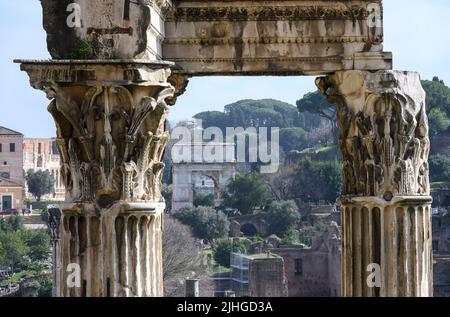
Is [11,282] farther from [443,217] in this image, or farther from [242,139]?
[242,139]

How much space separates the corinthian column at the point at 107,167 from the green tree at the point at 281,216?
318 feet

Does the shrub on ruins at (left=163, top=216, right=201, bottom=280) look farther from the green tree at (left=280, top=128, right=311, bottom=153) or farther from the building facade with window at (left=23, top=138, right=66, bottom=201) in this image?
the green tree at (left=280, top=128, right=311, bottom=153)

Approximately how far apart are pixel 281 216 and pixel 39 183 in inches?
1228

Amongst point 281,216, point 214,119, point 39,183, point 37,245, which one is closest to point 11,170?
point 39,183

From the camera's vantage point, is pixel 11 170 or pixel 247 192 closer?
pixel 247 192

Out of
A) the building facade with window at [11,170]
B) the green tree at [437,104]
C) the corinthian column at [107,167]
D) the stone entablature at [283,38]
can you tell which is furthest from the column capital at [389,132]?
the building facade with window at [11,170]

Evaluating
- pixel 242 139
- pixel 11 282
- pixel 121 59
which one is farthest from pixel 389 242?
pixel 242 139

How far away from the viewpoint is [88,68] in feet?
30.5

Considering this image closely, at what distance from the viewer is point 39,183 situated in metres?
132

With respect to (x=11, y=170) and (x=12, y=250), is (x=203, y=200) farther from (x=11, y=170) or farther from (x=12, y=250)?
(x=12, y=250)

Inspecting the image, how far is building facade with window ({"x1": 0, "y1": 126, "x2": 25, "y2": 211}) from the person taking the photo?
12588cm

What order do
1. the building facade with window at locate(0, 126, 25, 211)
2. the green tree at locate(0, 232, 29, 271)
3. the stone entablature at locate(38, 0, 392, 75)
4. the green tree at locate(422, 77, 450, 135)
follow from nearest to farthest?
the stone entablature at locate(38, 0, 392, 75) → the green tree at locate(0, 232, 29, 271) → the green tree at locate(422, 77, 450, 135) → the building facade with window at locate(0, 126, 25, 211)

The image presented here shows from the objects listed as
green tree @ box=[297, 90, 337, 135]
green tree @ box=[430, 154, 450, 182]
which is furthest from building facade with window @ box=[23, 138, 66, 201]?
green tree @ box=[430, 154, 450, 182]

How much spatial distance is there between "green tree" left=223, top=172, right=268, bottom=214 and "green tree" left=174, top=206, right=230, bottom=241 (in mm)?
3704
